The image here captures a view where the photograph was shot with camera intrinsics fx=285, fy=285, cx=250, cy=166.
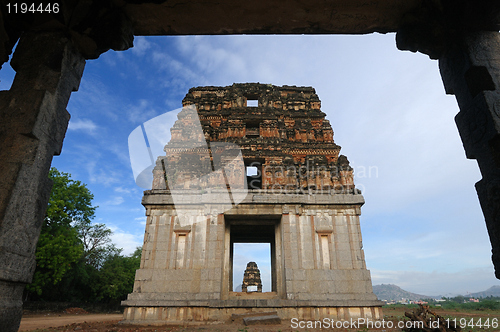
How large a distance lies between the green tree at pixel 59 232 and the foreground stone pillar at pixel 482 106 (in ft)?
78.4

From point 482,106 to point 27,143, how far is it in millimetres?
5031

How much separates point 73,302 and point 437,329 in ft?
95.3

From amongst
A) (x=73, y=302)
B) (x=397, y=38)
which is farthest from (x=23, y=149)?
(x=73, y=302)

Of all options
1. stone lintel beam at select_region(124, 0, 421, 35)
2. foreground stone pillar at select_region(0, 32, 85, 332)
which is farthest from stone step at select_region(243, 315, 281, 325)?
stone lintel beam at select_region(124, 0, 421, 35)

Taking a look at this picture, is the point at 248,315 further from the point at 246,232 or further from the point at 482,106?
the point at 482,106

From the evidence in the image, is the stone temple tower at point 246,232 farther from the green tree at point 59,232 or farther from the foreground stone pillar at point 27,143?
the green tree at point 59,232

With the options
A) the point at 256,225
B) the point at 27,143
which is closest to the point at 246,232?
the point at 256,225

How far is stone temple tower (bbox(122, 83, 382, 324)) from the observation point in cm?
1136

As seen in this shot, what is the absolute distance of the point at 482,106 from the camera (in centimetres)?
325

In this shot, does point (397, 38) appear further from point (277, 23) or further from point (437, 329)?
point (437, 329)

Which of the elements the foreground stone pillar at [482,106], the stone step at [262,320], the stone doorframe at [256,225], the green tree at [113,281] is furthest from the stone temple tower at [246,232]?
the green tree at [113,281]

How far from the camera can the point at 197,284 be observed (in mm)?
11789

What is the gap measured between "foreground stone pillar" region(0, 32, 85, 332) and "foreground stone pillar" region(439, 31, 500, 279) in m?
4.87

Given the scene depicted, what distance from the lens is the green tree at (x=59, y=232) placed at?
21656mm
